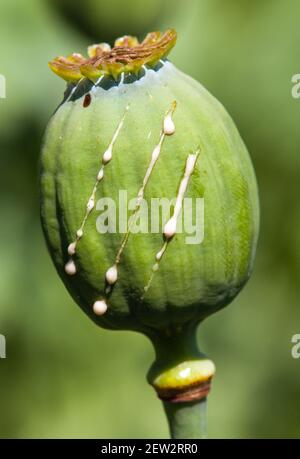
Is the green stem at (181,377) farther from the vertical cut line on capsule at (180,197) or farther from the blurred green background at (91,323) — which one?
the blurred green background at (91,323)

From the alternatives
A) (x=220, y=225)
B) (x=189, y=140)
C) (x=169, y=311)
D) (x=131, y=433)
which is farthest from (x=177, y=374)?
(x=131, y=433)

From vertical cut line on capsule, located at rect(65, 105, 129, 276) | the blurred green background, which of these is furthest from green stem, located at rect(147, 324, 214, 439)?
the blurred green background

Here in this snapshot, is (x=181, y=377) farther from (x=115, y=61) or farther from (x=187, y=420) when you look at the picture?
(x=115, y=61)

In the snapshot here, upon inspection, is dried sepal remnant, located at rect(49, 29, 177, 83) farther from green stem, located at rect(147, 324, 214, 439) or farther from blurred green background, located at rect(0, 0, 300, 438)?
blurred green background, located at rect(0, 0, 300, 438)

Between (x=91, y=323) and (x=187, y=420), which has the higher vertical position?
(x=91, y=323)

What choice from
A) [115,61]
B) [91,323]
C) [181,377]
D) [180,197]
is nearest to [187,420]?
[181,377]
